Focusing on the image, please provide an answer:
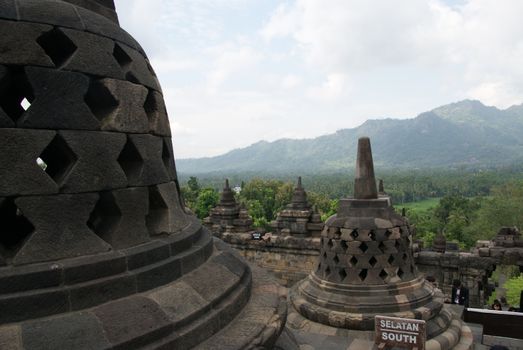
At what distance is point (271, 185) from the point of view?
59875 millimetres

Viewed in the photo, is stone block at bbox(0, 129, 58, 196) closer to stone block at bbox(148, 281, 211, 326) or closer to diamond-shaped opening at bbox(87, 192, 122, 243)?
diamond-shaped opening at bbox(87, 192, 122, 243)

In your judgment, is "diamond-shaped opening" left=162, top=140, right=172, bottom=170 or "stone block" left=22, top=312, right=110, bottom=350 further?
"diamond-shaped opening" left=162, top=140, right=172, bottom=170

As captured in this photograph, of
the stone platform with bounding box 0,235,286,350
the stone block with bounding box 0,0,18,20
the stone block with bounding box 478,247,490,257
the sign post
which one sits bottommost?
the stone block with bounding box 478,247,490,257

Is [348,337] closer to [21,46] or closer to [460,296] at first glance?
[460,296]

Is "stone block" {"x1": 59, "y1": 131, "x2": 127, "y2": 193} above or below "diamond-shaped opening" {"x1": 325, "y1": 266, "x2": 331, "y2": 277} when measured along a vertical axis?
above

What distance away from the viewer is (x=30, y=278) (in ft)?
6.38

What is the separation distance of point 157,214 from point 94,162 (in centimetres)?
71

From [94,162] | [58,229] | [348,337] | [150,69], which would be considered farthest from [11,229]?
[348,337]

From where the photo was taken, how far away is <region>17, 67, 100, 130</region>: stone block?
208 centimetres

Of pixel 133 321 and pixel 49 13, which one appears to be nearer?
pixel 133 321

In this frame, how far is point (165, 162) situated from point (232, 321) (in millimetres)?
1291

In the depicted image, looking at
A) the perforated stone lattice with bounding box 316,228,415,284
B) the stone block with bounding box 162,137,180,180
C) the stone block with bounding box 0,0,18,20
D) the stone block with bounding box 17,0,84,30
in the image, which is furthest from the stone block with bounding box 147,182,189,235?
the perforated stone lattice with bounding box 316,228,415,284

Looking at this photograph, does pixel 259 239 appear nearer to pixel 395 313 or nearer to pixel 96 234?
pixel 395 313

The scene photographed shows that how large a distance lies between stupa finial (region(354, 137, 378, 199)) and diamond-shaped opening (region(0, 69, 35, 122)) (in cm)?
610
